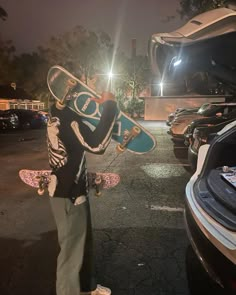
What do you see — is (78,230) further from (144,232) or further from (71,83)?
(144,232)

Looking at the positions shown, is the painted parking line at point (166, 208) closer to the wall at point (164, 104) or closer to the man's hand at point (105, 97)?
the man's hand at point (105, 97)

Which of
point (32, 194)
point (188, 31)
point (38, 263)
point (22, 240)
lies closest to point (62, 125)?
point (188, 31)

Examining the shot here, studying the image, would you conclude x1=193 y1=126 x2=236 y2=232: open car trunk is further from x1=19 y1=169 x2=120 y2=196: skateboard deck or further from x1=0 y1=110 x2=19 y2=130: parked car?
x1=0 y1=110 x2=19 y2=130: parked car

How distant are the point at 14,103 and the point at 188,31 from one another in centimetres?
3431

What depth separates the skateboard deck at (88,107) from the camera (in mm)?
2512

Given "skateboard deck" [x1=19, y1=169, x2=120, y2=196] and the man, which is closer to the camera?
the man

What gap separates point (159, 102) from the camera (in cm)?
2828

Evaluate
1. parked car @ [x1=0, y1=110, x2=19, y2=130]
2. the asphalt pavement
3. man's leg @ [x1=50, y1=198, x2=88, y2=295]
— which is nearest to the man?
man's leg @ [x1=50, y1=198, x2=88, y2=295]

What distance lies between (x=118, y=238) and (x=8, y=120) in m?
16.5

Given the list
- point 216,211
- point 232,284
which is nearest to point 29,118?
point 216,211

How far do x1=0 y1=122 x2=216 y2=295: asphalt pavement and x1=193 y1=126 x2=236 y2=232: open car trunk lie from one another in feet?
2.88

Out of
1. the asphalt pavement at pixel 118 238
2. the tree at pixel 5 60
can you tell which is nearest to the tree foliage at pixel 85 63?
the tree at pixel 5 60

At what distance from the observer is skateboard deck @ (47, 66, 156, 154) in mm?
2512

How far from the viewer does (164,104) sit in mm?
28297
